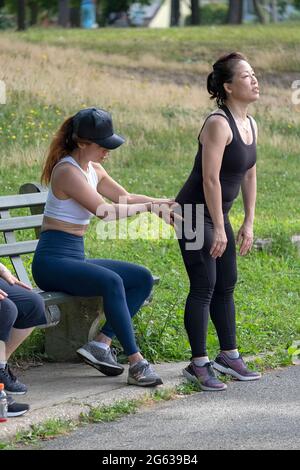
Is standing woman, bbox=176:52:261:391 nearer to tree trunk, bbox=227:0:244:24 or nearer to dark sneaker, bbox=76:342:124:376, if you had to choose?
dark sneaker, bbox=76:342:124:376

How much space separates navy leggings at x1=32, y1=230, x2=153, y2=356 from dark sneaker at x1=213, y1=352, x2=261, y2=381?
564mm

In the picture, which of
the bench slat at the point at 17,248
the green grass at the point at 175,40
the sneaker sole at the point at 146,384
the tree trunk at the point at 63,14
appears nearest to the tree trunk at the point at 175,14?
the tree trunk at the point at 63,14

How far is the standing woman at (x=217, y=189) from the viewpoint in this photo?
6.43 m

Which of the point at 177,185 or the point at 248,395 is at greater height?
the point at 248,395

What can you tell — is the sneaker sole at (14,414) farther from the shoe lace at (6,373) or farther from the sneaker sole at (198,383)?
the sneaker sole at (198,383)

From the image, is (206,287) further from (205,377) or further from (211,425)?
(211,425)

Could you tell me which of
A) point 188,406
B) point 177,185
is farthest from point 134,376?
point 177,185

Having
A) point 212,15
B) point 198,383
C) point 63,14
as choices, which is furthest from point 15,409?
point 212,15

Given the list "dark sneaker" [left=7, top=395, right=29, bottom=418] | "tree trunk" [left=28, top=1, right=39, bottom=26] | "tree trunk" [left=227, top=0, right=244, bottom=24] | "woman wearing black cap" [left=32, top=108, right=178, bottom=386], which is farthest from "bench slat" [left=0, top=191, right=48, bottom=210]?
"tree trunk" [left=28, top=1, right=39, bottom=26]

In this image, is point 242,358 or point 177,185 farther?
point 177,185

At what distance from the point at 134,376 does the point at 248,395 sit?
0.62 meters
